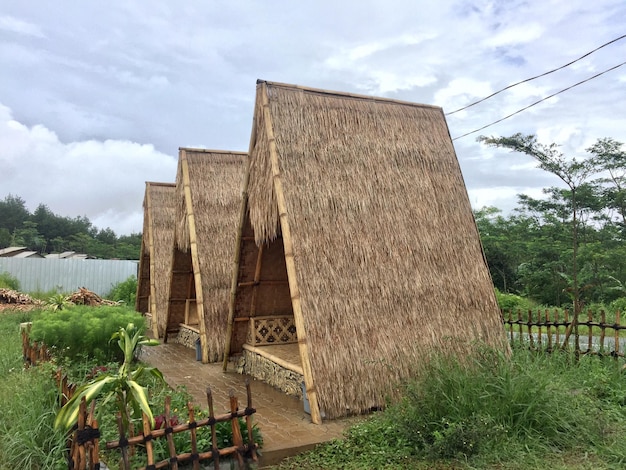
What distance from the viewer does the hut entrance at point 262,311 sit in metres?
6.46

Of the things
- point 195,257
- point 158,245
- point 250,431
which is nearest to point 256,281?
point 195,257

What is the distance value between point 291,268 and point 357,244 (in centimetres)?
79

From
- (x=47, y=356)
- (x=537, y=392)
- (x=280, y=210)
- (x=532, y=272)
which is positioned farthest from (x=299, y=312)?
(x=532, y=272)

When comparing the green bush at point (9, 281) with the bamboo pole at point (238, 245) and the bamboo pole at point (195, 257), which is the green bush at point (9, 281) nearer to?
the bamboo pole at point (195, 257)

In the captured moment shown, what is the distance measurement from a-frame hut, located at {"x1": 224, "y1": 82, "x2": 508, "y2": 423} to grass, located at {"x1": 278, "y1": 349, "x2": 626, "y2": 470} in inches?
26.2

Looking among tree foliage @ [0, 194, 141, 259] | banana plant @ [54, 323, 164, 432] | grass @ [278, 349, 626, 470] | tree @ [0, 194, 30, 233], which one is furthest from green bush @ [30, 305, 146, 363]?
tree @ [0, 194, 30, 233]

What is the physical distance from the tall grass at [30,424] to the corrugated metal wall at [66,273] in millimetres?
14757

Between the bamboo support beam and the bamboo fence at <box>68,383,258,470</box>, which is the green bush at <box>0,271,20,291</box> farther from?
the bamboo fence at <box>68,383,258,470</box>

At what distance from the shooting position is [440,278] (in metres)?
5.50

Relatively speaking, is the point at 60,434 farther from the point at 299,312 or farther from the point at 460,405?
the point at 460,405

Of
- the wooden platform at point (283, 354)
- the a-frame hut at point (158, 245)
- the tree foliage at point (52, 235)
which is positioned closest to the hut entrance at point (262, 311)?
the wooden platform at point (283, 354)

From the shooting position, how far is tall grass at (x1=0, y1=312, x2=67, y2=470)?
338cm

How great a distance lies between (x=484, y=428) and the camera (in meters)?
3.62

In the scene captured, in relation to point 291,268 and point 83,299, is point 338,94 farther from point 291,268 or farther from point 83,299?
point 83,299
